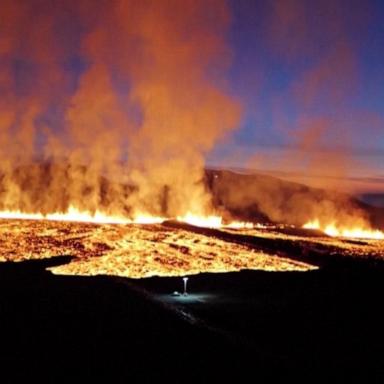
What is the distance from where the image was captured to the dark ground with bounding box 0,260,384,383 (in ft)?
29.3

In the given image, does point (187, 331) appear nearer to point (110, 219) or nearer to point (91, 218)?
point (110, 219)

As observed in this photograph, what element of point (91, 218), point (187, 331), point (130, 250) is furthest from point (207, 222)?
point (187, 331)

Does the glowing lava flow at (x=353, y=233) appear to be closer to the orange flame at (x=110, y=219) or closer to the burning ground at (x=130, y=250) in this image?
the orange flame at (x=110, y=219)

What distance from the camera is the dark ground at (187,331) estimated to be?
894 cm

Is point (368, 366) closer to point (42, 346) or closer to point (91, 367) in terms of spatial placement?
point (91, 367)

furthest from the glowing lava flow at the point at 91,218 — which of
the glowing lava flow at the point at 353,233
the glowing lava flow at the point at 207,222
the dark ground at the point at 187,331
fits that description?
the dark ground at the point at 187,331

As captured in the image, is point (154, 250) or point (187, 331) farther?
point (154, 250)

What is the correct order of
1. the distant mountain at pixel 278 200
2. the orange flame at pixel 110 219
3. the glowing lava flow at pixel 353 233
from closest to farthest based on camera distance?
the orange flame at pixel 110 219, the glowing lava flow at pixel 353 233, the distant mountain at pixel 278 200

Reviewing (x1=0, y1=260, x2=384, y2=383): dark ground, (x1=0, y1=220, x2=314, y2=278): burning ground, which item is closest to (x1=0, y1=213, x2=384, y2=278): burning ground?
(x1=0, y1=220, x2=314, y2=278): burning ground

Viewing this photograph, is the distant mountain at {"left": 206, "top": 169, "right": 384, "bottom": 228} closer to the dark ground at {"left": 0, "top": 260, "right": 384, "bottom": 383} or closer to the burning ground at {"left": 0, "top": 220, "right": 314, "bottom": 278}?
the burning ground at {"left": 0, "top": 220, "right": 314, "bottom": 278}

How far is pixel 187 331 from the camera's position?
11.5 m

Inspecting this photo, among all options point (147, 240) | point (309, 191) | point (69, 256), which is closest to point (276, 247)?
point (147, 240)

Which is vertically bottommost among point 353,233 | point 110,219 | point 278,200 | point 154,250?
point 154,250

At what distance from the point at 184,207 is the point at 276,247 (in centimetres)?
2643
